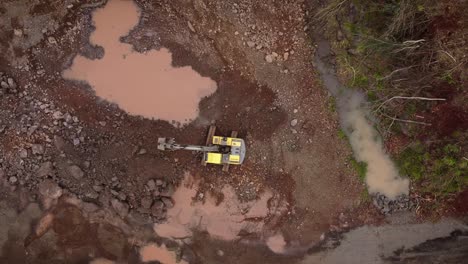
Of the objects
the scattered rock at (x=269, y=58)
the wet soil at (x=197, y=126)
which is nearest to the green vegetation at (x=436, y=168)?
the wet soil at (x=197, y=126)

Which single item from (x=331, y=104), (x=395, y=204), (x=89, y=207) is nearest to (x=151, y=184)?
(x=89, y=207)

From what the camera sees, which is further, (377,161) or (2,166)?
(377,161)

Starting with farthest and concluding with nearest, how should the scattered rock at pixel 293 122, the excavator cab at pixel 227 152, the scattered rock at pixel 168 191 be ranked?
1. the scattered rock at pixel 293 122
2. the scattered rock at pixel 168 191
3. the excavator cab at pixel 227 152

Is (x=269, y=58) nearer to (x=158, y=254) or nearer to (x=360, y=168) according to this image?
(x=360, y=168)

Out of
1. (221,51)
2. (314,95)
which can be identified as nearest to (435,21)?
(314,95)

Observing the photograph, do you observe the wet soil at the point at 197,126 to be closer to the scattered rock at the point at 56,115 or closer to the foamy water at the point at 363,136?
the scattered rock at the point at 56,115

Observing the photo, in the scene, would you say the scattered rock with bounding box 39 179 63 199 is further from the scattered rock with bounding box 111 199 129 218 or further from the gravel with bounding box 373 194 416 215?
the gravel with bounding box 373 194 416 215

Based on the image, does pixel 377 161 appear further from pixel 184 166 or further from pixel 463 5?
pixel 184 166
